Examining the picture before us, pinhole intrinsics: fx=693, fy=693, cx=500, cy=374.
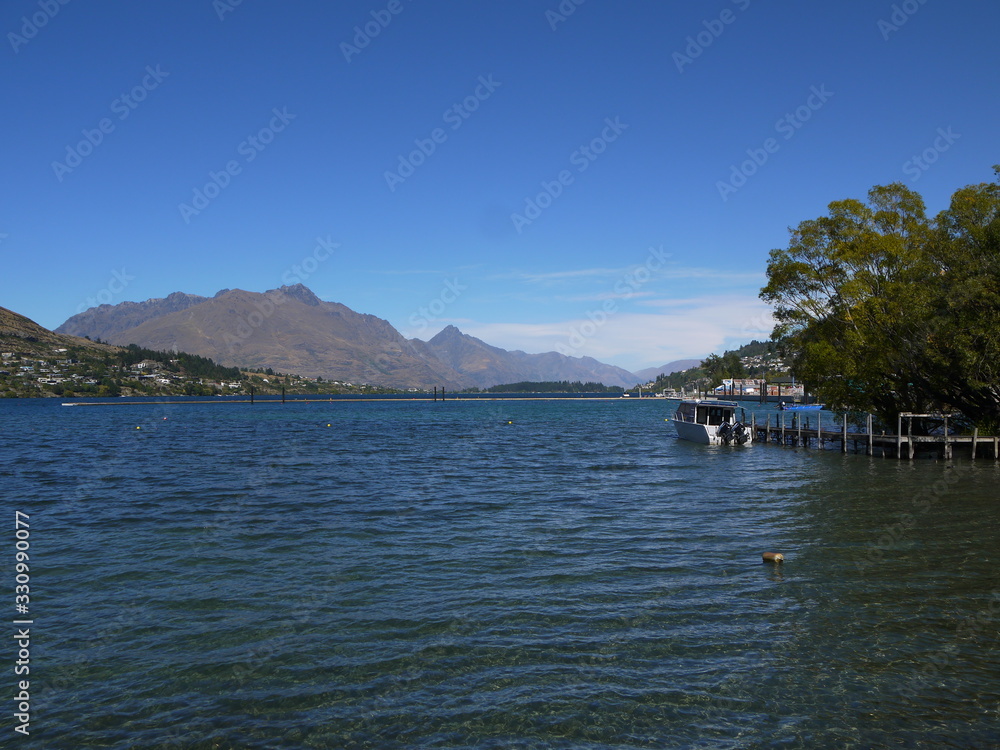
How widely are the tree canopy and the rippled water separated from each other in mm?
13147

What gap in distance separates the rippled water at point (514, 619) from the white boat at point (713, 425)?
1129 inches

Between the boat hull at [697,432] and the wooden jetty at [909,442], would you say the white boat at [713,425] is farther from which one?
the wooden jetty at [909,442]

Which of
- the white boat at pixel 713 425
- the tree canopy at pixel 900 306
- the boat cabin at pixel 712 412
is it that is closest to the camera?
the tree canopy at pixel 900 306

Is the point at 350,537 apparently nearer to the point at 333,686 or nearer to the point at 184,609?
the point at 184,609

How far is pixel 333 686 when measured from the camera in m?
11.6

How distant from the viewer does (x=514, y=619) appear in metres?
14.7

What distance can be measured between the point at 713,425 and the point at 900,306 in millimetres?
20730

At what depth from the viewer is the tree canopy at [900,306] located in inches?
1614

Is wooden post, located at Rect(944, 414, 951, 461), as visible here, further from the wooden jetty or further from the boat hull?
the boat hull

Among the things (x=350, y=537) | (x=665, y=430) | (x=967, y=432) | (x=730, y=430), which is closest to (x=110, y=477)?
(x=350, y=537)

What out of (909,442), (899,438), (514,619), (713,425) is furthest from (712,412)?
(514,619)

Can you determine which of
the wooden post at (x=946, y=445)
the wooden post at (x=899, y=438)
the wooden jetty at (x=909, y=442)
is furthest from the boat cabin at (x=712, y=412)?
the wooden post at (x=946, y=445)

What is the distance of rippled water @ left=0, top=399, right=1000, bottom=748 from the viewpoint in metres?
10.4

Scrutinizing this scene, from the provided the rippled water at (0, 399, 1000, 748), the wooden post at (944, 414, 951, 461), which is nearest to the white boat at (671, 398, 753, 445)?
the wooden post at (944, 414, 951, 461)
